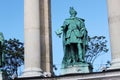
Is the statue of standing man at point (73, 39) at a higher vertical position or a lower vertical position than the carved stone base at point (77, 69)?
higher

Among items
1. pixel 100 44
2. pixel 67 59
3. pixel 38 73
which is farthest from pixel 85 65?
pixel 100 44

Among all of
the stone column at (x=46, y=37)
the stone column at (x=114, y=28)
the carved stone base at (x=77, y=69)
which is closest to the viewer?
the stone column at (x=114, y=28)

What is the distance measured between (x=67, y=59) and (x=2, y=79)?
5037 mm

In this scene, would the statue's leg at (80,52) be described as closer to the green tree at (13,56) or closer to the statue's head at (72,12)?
the statue's head at (72,12)

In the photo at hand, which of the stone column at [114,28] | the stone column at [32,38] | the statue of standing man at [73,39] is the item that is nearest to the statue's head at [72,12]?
the statue of standing man at [73,39]

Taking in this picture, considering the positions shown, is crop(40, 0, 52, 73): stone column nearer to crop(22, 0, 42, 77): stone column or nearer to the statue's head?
crop(22, 0, 42, 77): stone column

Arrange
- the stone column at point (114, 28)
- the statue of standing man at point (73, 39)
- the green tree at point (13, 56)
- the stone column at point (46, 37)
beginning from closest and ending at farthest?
the stone column at point (114, 28)
the statue of standing man at point (73, 39)
the stone column at point (46, 37)
the green tree at point (13, 56)

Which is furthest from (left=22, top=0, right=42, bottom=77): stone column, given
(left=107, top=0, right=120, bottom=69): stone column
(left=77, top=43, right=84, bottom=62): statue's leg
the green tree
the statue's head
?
the green tree

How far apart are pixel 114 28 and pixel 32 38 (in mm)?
6275

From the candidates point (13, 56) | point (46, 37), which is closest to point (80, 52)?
point (46, 37)

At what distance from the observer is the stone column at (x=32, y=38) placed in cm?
2864

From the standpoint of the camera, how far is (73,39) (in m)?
29.4

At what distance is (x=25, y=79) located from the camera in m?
27.8

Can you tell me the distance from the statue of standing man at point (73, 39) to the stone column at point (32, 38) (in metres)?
1.81
